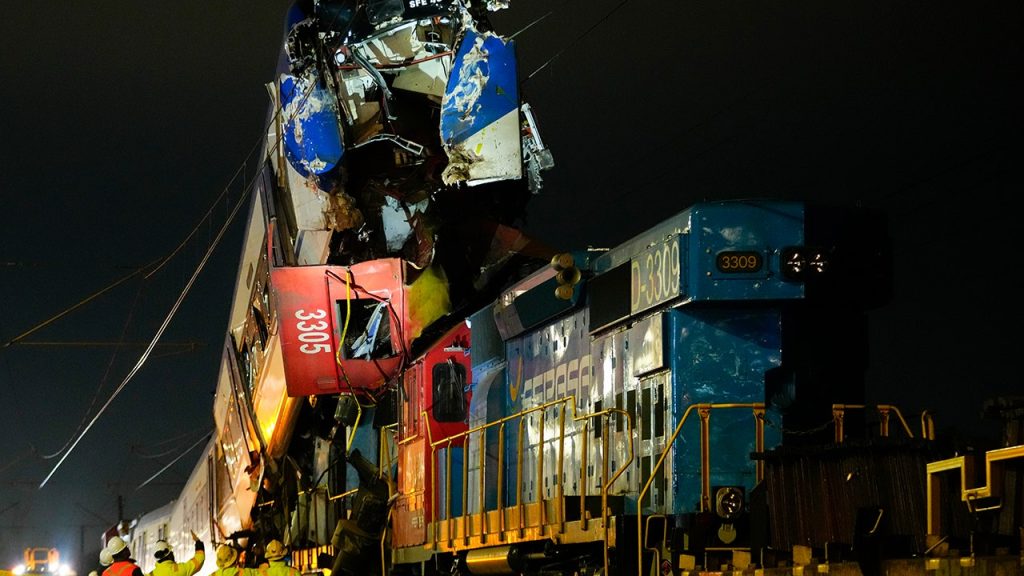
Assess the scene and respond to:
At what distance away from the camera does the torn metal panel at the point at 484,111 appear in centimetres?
1345

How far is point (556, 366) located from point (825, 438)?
283 centimetres

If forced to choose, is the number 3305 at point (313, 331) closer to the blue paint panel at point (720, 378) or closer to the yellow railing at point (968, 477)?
the blue paint panel at point (720, 378)

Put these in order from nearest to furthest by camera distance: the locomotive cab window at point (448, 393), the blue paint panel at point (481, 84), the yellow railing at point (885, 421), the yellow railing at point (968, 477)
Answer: the yellow railing at point (968, 477) < the yellow railing at point (885, 421) < the locomotive cab window at point (448, 393) < the blue paint panel at point (481, 84)

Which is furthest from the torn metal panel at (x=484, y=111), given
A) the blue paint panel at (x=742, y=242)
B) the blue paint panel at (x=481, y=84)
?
the blue paint panel at (x=742, y=242)

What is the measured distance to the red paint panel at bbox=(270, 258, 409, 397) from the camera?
14383 mm

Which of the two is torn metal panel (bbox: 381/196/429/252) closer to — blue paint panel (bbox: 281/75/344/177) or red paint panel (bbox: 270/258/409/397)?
red paint panel (bbox: 270/258/409/397)

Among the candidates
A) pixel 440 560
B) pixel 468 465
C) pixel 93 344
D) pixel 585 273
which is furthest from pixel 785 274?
pixel 93 344

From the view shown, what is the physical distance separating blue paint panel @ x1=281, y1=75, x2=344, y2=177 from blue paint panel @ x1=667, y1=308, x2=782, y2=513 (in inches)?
217

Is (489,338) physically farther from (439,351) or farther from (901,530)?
(901,530)

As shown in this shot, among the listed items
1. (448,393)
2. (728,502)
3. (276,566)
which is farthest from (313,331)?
(728,502)

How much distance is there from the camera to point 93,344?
2662 cm

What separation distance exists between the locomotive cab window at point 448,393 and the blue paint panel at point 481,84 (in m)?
2.20

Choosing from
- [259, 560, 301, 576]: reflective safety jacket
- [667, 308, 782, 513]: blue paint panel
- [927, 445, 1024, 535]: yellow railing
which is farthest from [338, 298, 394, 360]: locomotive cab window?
[927, 445, 1024, 535]: yellow railing

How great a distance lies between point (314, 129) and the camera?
13.9 metres
